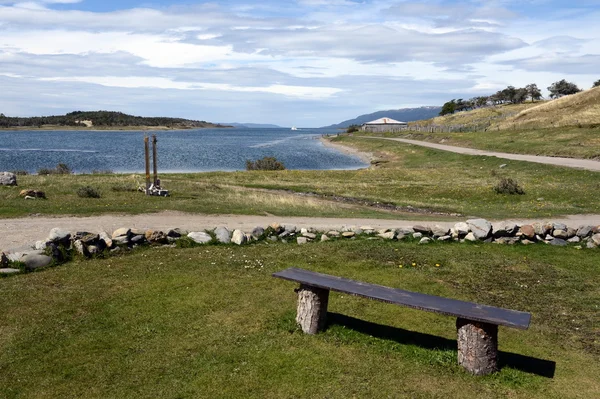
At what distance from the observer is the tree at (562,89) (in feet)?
401

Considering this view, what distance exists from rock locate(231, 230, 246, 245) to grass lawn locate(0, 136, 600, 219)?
5.26 meters

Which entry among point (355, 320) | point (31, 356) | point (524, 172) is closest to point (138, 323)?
point (31, 356)

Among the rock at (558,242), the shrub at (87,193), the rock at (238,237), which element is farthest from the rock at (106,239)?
the rock at (558,242)

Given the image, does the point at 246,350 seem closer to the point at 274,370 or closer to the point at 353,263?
the point at 274,370

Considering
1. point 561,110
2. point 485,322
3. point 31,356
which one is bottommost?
point 31,356

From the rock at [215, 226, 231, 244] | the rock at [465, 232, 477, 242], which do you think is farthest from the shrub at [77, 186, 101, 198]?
the rock at [465, 232, 477, 242]

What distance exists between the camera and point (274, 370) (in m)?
7.69

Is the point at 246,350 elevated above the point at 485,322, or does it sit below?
below

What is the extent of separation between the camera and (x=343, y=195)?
28.9 m

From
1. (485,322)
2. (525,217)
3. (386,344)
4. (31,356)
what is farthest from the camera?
(525,217)

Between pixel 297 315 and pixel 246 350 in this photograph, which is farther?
pixel 297 315

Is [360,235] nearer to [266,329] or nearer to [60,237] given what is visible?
[266,329]

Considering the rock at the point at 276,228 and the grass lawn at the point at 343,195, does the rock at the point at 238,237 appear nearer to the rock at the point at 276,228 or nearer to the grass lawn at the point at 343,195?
the rock at the point at 276,228

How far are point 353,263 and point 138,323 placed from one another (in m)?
5.77
